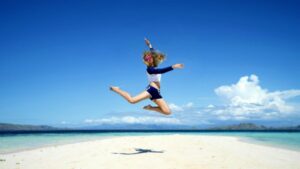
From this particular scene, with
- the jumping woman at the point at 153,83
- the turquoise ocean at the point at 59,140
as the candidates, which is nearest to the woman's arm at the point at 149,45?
the jumping woman at the point at 153,83

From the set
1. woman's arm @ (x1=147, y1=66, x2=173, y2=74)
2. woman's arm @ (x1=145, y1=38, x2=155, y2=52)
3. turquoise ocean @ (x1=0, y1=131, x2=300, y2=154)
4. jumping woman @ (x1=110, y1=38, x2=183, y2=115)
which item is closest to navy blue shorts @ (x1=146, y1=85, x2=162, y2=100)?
jumping woman @ (x1=110, y1=38, x2=183, y2=115)

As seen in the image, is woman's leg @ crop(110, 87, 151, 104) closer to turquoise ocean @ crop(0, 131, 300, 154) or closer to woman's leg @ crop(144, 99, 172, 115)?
woman's leg @ crop(144, 99, 172, 115)

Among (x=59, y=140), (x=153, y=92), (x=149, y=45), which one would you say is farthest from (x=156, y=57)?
(x=59, y=140)

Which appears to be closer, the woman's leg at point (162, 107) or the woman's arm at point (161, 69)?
the woman's arm at point (161, 69)

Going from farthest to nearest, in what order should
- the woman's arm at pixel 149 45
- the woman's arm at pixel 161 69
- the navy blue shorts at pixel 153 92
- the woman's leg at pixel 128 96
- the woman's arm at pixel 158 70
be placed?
the navy blue shorts at pixel 153 92 < the woman's arm at pixel 149 45 < the woman's leg at pixel 128 96 < the woman's arm at pixel 158 70 < the woman's arm at pixel 161 69

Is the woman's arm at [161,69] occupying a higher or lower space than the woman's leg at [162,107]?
higher

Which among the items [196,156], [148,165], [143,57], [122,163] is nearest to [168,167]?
[148,165]

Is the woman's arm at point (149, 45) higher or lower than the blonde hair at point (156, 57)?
higher

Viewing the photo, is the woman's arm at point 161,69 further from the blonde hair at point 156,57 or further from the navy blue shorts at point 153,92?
the navy blue shorts at point 153,92

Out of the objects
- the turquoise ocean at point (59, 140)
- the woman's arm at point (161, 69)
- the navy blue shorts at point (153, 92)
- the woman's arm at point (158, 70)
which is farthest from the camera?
the turquoise ocean at point (59, 140)

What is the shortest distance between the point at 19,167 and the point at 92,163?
2.64 m

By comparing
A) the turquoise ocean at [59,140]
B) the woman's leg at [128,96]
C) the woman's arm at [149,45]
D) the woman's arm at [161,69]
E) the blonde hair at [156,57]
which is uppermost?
the woman's arm at [149,45]

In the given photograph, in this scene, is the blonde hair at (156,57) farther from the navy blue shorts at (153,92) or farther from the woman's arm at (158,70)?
the navy blue shorts at (153,92)

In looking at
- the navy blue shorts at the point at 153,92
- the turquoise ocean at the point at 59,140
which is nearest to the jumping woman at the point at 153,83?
the navy blue shorts at the point at 153,92
